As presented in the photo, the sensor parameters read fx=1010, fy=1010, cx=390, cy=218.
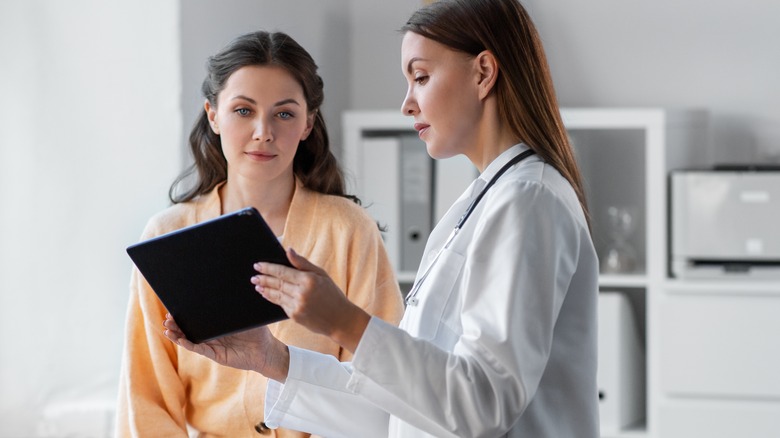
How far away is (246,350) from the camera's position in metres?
1.40

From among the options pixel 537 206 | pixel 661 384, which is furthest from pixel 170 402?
pixel 661 384

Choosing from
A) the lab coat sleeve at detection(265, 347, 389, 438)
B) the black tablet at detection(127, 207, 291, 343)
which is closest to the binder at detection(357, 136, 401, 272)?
the lab coat sleeve at detection(265, 347, 389, 438)

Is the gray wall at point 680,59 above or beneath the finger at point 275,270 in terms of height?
above

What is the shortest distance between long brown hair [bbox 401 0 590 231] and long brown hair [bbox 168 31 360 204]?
537 mm

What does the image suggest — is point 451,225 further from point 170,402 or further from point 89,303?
point 89,303

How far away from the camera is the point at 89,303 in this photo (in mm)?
2658

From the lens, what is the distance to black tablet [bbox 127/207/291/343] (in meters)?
1.19

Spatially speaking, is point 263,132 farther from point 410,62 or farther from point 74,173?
point 74,173

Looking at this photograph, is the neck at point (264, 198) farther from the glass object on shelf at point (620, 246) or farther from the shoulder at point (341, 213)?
the glass object on shelf at point (620, 246)

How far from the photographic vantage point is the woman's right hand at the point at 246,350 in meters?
1.38

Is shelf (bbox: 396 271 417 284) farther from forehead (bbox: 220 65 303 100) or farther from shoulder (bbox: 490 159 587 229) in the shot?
shoulder (bbox: 490 159 587 229)

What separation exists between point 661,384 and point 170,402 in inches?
82.3

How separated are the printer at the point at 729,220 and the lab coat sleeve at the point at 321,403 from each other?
2.19 meters

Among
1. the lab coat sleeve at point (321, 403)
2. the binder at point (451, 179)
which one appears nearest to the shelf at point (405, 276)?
the binder at point (451, 179)
